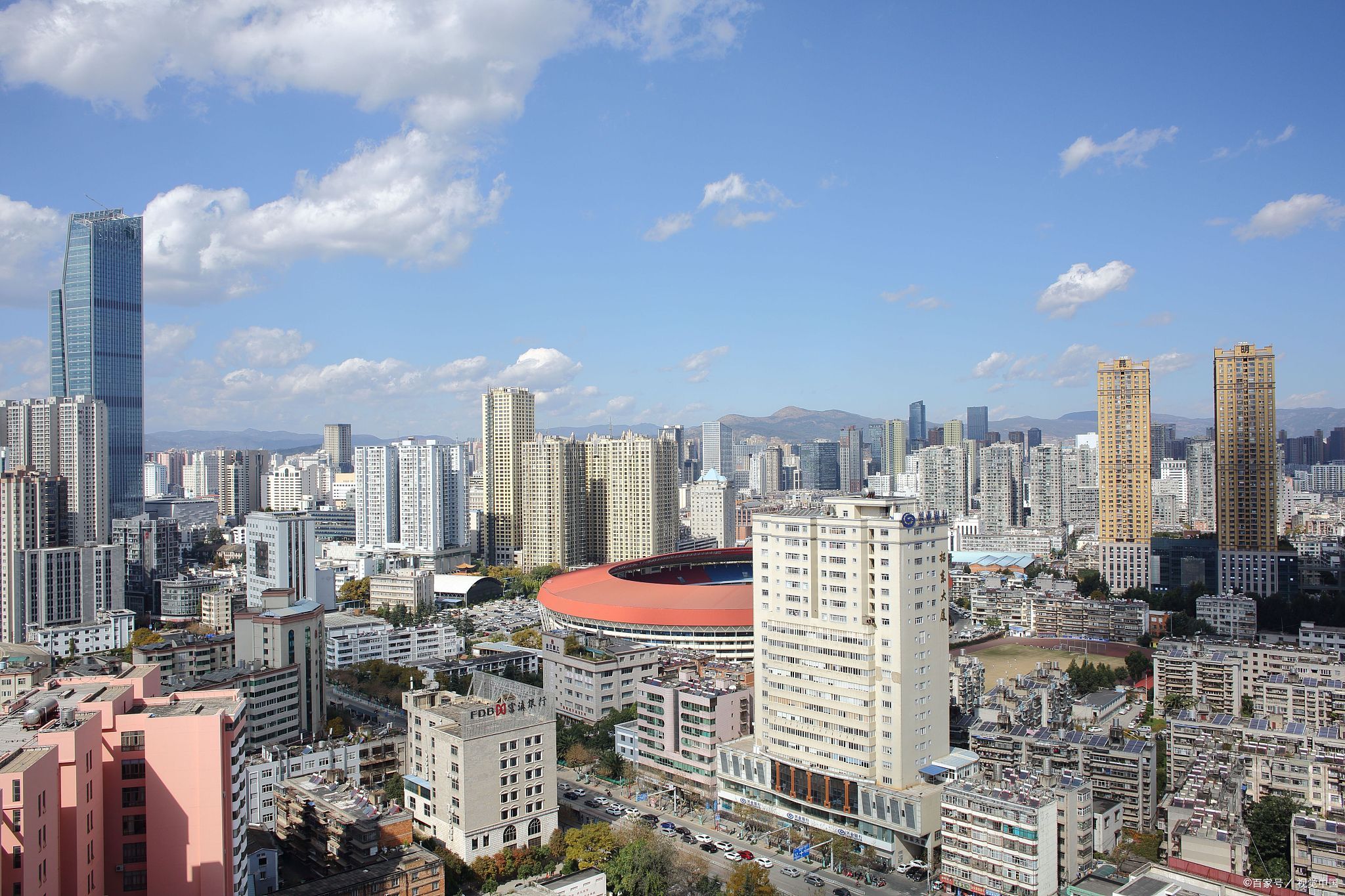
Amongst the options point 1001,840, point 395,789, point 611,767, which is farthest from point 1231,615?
point 395,789

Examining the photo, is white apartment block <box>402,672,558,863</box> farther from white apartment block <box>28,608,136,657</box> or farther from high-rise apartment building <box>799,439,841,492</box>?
high-rise apartment building <box>799,439,841,492</box>

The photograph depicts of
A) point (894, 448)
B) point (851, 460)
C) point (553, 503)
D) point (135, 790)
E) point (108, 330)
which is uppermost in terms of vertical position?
point (108, 330)

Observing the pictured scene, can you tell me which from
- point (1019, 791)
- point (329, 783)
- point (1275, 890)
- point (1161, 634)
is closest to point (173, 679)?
point (329, 783)

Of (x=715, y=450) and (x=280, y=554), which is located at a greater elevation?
(x=715, y=450)

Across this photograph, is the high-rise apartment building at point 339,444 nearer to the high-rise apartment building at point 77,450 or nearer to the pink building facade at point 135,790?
the high-rise apartment building at point 77,450

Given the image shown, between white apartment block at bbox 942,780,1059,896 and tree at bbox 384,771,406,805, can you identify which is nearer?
white apartment block at bbox 942,780,1059,896

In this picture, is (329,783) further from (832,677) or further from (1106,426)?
(1106,426)

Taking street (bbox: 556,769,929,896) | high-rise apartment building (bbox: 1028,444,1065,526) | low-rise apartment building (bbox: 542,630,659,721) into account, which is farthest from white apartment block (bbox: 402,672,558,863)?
high-rise apartment building (bbox: 1028,444,1065,526)

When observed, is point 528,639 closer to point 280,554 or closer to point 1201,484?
point 280,554
